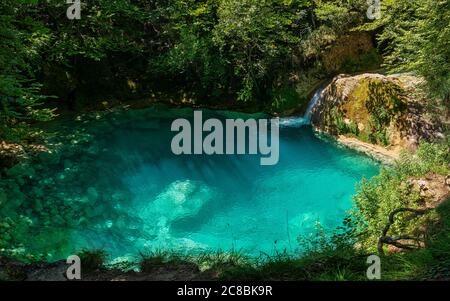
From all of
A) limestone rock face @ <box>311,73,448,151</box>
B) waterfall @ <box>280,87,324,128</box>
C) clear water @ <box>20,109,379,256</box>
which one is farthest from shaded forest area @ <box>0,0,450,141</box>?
clear water @ <box>20,109,379,256</box>

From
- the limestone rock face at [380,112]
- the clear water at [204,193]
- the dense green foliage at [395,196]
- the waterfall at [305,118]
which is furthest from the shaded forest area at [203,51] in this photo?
the dense green foliage at [395,196]

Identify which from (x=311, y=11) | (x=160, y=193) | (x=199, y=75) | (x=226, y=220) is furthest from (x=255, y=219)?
(x=311, y=11)

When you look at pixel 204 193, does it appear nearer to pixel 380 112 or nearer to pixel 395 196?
pixel 395 196

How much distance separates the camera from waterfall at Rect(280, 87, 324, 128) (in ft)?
71.1

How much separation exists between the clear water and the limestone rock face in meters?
1.28

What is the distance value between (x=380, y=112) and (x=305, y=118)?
14.9 feet

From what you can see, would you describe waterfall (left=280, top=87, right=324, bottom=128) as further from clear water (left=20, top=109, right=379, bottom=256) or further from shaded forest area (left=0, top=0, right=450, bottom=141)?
clear water (left=20, top=109, right=379, bottom=256)

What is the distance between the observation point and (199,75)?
23.6 metres

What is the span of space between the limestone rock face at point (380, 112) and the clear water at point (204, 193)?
4.20 ft

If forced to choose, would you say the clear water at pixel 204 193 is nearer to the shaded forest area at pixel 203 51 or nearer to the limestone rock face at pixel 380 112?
the limestone rock face at pixel 380 112

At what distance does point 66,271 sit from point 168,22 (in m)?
19.7

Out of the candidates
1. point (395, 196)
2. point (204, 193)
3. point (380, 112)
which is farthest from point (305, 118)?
point (395, 196)

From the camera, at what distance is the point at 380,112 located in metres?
18.3
